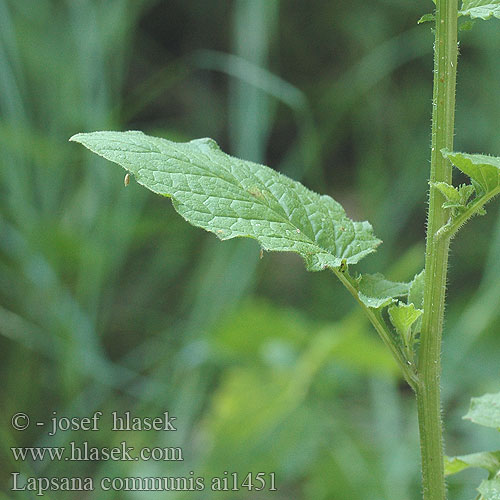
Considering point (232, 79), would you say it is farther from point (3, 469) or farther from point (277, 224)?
point (277, 224)

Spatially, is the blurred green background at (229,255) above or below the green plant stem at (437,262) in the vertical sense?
above

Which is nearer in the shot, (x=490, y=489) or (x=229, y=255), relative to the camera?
(x=490, y=489)

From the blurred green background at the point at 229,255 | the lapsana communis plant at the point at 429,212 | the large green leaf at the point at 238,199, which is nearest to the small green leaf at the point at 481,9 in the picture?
the lapsana communis plant at the point at 429,212

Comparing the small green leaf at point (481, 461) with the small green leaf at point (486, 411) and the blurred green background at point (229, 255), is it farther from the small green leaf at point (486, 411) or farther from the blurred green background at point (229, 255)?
the blurred green background at point (229, 255)

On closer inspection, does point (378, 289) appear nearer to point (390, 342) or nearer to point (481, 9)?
point (390, 342)

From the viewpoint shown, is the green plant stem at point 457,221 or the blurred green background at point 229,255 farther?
the blurred green background at point 229,255

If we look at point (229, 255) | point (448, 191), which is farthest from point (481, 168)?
point (229, 255)

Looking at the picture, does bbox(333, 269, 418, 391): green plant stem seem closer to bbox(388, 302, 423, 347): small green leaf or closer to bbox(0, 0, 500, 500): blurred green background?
bbox(388, 302, 423, 347): small green leaf

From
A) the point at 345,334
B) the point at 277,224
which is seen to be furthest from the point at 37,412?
the point at 277,224
